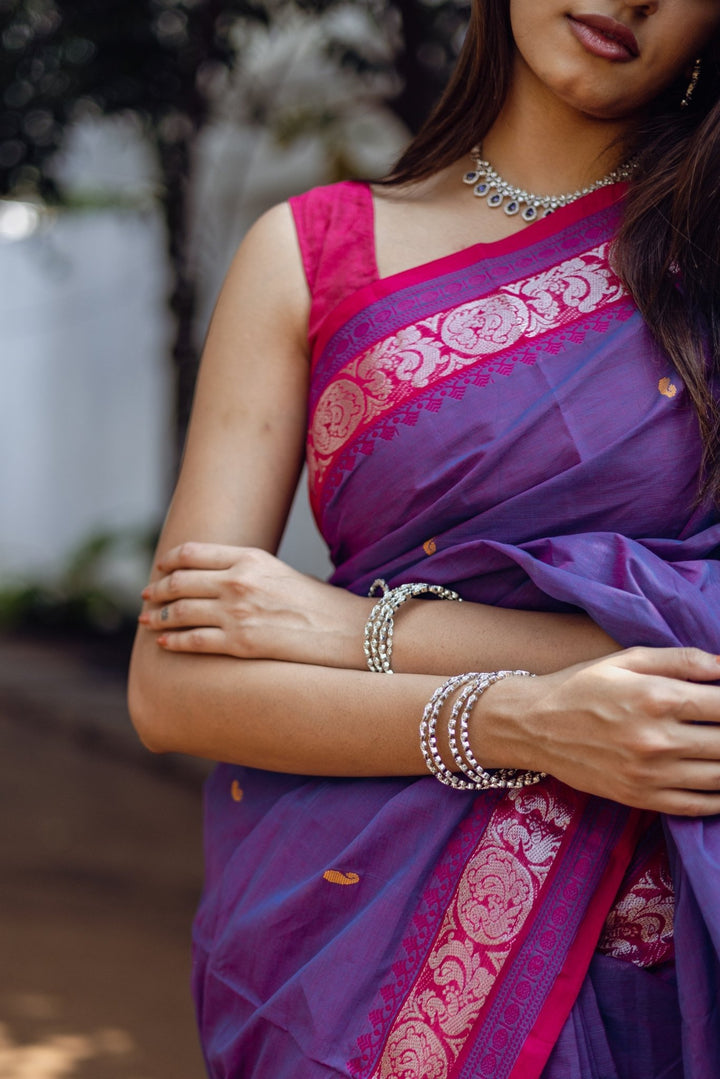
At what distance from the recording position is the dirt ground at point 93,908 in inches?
129

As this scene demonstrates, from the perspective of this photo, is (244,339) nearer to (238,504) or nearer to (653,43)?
(238,504)

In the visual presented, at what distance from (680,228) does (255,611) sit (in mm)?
658

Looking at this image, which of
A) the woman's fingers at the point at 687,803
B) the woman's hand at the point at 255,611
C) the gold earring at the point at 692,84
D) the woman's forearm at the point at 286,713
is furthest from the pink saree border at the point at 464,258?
the woman's fingers at the point at 687,803

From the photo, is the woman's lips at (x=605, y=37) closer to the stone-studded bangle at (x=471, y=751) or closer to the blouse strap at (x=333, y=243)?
the blouse strap at (x=333, y=243)

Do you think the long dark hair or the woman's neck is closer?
the long dark hair

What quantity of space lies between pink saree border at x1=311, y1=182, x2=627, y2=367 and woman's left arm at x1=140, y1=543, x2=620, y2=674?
278mm

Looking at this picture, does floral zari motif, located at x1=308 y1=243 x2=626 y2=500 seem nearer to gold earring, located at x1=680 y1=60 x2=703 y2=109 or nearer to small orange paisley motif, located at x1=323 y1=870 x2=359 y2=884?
gold earring, located at x1=680 y1=60 x2=703 y2=109

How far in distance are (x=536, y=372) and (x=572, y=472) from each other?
0.42ft

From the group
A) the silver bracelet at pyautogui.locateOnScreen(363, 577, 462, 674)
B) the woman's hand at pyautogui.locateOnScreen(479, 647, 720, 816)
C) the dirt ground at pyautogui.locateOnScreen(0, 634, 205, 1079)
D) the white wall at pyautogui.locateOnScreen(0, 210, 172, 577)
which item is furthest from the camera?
the white wall at pyautogui.locateOnScreen(0, 210, 172, 577)

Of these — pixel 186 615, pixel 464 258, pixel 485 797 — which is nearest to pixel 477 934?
pixel 485 797

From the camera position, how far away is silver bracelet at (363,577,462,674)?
4.36 feet

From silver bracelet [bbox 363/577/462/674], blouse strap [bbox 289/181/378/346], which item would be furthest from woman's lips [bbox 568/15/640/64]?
silver bracelet [bbox 363/577/462/674]

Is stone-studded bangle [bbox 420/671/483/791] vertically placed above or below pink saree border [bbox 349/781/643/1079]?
above

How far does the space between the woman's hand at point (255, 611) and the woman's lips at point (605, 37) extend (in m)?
0.67
